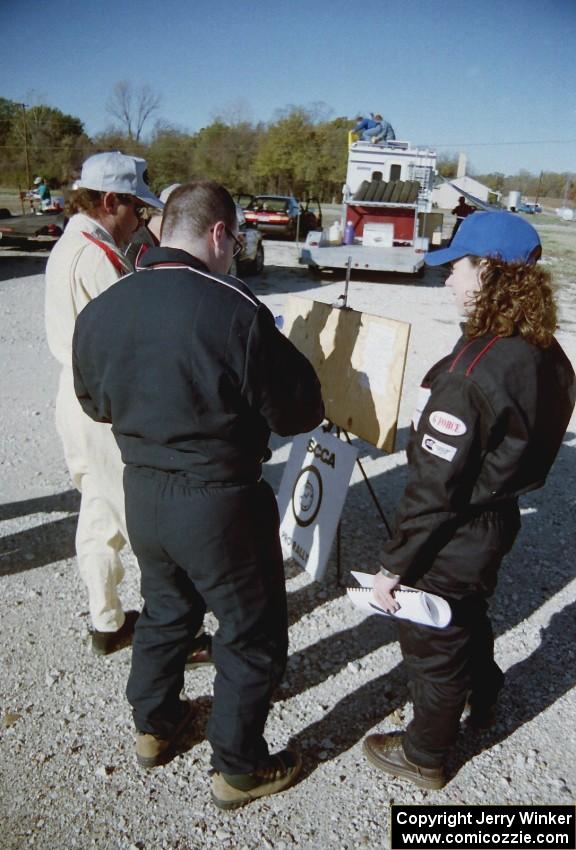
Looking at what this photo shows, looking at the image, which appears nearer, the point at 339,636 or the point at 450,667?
the point at 450,667

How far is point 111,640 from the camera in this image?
306 cm

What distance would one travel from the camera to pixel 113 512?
2.83 meters

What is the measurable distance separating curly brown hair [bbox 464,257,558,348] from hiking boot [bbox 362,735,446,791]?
1.68 m

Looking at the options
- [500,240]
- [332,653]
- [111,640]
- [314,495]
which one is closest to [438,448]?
[500,240]

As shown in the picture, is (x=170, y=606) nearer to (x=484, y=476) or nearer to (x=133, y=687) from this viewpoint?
(x=133, y=687)

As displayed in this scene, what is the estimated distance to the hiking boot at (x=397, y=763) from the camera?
2416 millimetres

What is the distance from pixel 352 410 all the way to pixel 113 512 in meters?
1.40

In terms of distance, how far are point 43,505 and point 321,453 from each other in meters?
2.10

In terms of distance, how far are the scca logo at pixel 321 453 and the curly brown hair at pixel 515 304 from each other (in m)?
1.68

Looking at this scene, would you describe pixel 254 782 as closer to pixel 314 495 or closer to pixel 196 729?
pixel 196 729

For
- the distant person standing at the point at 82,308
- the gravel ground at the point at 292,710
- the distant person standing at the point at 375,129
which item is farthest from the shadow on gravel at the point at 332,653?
the distant person standing at the point at 375,129

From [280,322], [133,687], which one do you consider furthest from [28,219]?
[133,687]

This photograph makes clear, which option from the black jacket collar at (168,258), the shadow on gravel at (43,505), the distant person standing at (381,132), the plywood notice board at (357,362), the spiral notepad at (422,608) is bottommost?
the shadow on gravel at (43,505)

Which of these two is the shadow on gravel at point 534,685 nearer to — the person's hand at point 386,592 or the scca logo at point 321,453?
the person's hand at point 386,592
